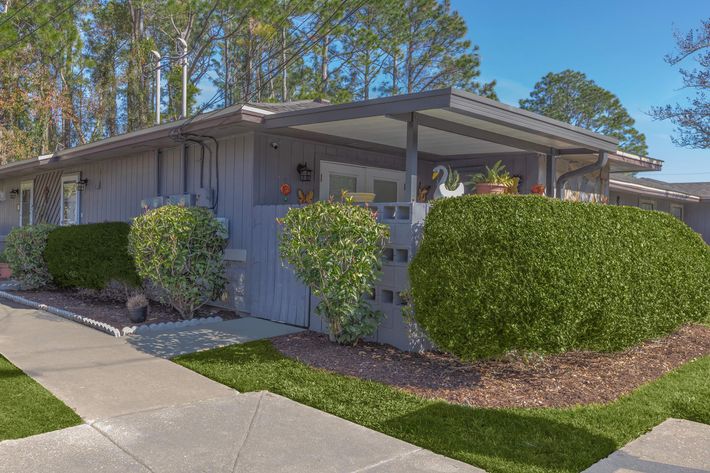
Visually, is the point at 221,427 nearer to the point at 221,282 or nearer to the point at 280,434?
the point at 280,434

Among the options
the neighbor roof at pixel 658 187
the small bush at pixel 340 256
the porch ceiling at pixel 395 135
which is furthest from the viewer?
the neighbor roof at pixel 658 187

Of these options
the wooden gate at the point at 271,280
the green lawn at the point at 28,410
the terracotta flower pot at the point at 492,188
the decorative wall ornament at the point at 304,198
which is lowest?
the green lawn at the point at 28,410

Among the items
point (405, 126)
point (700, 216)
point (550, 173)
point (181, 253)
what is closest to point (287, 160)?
point (405, 126)

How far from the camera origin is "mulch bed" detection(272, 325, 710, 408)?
4.26 meters

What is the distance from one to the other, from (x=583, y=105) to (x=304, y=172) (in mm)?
31641

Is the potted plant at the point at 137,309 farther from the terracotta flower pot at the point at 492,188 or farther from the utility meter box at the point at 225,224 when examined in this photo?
the terracotta flower pot at the point at 492,188

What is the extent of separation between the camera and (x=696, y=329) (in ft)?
23.1

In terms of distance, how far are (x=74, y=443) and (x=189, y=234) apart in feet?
12.9


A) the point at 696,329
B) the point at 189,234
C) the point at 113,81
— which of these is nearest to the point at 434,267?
the point at 189,234

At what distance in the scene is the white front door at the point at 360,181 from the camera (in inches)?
338

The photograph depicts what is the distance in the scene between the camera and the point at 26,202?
1460 centimetres

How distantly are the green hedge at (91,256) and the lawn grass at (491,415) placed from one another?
3.48 meters

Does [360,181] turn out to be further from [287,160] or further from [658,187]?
[658,187]

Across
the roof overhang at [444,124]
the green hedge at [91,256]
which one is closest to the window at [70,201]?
the green hedge at [91,256]
